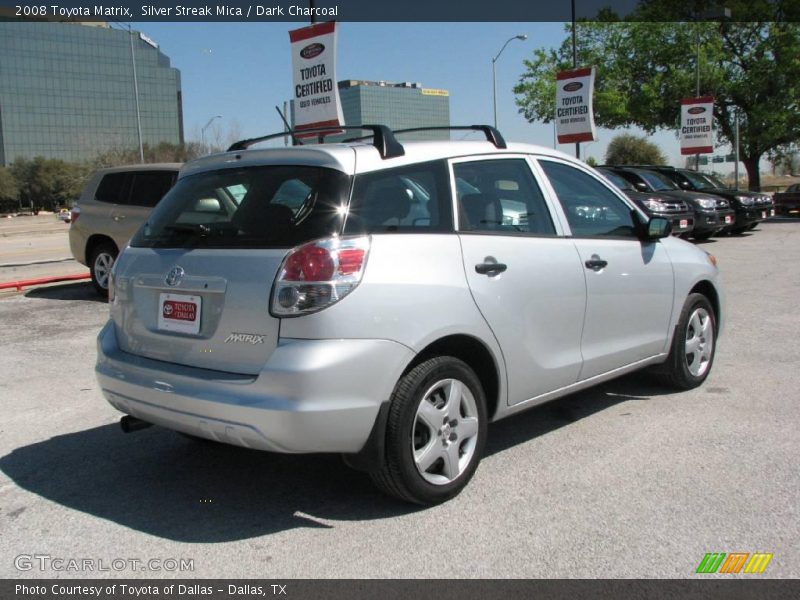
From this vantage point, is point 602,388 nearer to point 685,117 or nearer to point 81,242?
point 81,242

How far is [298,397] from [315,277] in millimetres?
520

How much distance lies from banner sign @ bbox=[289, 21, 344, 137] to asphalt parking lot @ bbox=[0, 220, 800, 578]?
7655 millimetres

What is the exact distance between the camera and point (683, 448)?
173 inches

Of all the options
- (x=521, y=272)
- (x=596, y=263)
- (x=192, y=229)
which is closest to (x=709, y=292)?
(x=596, y=263)

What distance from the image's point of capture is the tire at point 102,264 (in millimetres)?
11062

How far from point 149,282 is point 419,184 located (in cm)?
144

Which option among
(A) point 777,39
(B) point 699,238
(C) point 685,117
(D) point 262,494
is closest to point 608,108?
(A) point 777,39

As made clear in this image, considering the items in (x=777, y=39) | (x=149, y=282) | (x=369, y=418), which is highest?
(x=777, y=39)

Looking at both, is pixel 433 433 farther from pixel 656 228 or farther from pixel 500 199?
pixel 656 228

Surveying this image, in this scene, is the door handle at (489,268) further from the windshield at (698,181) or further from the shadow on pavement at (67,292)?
the windshield at (698,181)

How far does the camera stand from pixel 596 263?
15.1ft

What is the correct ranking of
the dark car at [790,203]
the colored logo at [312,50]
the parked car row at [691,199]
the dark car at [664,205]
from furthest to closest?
1. the dark car at [790,203]
2. the parked car row at [691,199]
3. the dark car at [664,205]
4. the colored logo at [312,50]

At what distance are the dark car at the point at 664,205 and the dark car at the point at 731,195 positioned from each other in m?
2.68
